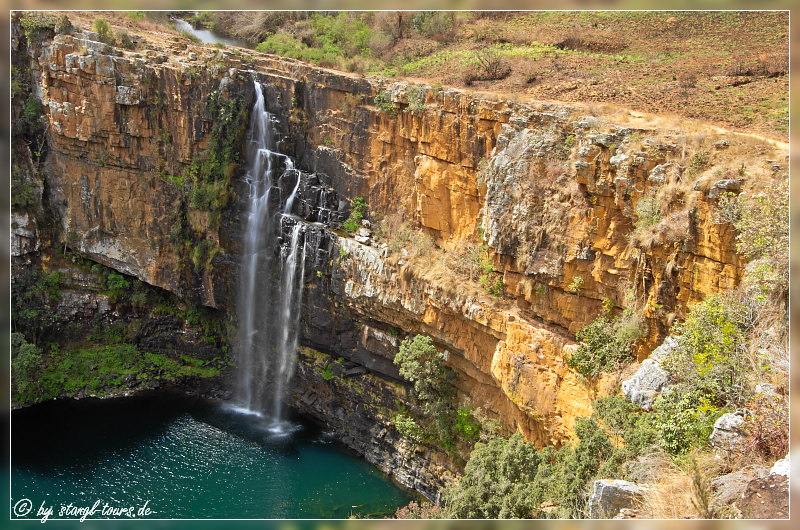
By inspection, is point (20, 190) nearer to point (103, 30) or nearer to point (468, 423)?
point (103, 30)

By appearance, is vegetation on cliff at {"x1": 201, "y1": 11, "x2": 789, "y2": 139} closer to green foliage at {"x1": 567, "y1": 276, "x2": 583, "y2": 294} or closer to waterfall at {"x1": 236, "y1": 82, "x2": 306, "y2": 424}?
waterfall at {"x1": 236, "y1": 82, "x2": 306, "y2": 424}

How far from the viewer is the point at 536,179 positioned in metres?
15.5

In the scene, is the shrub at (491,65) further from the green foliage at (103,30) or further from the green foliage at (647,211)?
the green foliage at (103,30)

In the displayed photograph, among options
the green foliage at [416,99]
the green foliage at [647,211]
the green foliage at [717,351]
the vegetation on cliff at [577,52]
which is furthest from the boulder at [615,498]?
the green foliage at [416,99]

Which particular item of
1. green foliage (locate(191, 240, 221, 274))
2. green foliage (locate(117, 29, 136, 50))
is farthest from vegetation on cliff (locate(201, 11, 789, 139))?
green foliage (locate(191, 240, 221, 274))

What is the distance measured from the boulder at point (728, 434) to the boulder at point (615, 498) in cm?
127

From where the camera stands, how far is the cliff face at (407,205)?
1377cm

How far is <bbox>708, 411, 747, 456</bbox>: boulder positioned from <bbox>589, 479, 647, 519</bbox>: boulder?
1273mm

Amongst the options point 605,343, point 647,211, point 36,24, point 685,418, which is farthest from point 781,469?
point 36,24

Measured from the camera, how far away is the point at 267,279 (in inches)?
893

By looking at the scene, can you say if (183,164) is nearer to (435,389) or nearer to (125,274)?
(125,274)

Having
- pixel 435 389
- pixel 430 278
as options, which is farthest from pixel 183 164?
pixel 435 389

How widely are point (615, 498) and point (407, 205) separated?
12.6 meters

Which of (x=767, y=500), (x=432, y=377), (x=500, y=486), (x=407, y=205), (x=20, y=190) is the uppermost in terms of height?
(x=20, y=190)
